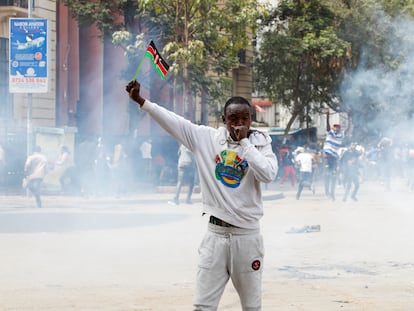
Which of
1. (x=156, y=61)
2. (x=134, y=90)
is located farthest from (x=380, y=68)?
(x=134, y=90)

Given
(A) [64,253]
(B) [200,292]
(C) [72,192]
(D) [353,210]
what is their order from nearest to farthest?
1. (B) [200,292]
2. (A) [64,253]
3. (D) [353,210]
4. (C) [72,192]

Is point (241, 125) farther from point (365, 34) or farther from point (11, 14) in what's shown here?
point (365, 34)

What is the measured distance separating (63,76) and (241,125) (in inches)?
903

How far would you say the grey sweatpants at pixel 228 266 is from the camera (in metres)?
4.44

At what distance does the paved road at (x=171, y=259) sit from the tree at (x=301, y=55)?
15202 millimetres

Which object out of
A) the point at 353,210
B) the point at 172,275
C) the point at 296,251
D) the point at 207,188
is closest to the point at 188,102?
the point at 353,210

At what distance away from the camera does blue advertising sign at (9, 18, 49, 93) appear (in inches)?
729

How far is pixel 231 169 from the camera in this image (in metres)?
4.45

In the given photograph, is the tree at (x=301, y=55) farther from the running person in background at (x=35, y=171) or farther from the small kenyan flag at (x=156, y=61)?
the small kenyan flag at (x=156, y=61)

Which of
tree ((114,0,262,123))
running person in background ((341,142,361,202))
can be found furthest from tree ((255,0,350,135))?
running person in background ((341,142,361,202))

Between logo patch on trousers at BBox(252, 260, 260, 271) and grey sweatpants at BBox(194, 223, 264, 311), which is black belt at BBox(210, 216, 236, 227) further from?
logo patch on trousers at BBox(252, 260, 260, 271)

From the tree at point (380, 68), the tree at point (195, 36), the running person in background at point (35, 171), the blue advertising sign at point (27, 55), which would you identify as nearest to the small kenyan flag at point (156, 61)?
the running person in background at point (35, 171)

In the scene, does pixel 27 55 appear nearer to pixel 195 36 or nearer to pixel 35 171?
pixel 35 171

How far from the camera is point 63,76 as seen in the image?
26.8 m
